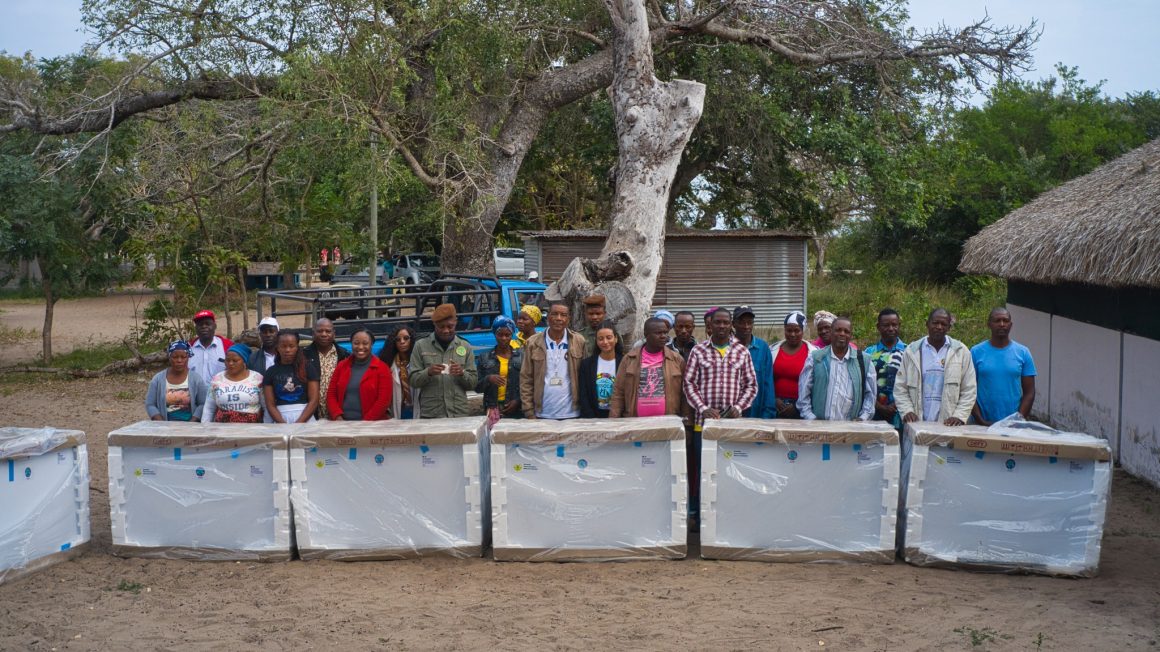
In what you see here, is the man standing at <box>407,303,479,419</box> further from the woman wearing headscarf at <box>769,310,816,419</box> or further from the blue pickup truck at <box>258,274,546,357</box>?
the blue pickup truck at <box>258,274,546,357</box>

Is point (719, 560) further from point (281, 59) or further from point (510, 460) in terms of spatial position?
point (281, 59)

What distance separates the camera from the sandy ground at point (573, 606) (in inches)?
216

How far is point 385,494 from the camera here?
6.80 m

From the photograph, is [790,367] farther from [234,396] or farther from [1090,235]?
[234,396]

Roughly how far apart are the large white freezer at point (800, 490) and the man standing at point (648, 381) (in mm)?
683

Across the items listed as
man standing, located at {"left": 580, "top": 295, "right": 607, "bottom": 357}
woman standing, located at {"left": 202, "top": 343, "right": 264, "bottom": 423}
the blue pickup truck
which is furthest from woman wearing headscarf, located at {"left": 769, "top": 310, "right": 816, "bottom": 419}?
the blue pickup truck

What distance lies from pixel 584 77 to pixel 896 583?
10596 millimetres

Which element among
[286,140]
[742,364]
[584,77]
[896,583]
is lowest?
[896,583]

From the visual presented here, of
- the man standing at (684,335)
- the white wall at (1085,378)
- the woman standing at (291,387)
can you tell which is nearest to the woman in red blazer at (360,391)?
the woman standing at (291,387)

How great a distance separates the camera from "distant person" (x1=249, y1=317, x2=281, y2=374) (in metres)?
8.04

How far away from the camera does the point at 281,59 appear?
14.0 meters

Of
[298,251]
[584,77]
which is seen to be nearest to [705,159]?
[584,77]

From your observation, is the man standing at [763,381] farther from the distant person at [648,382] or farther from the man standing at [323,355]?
the man standing at [323,355]

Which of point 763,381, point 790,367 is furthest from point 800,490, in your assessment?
point 790,367
